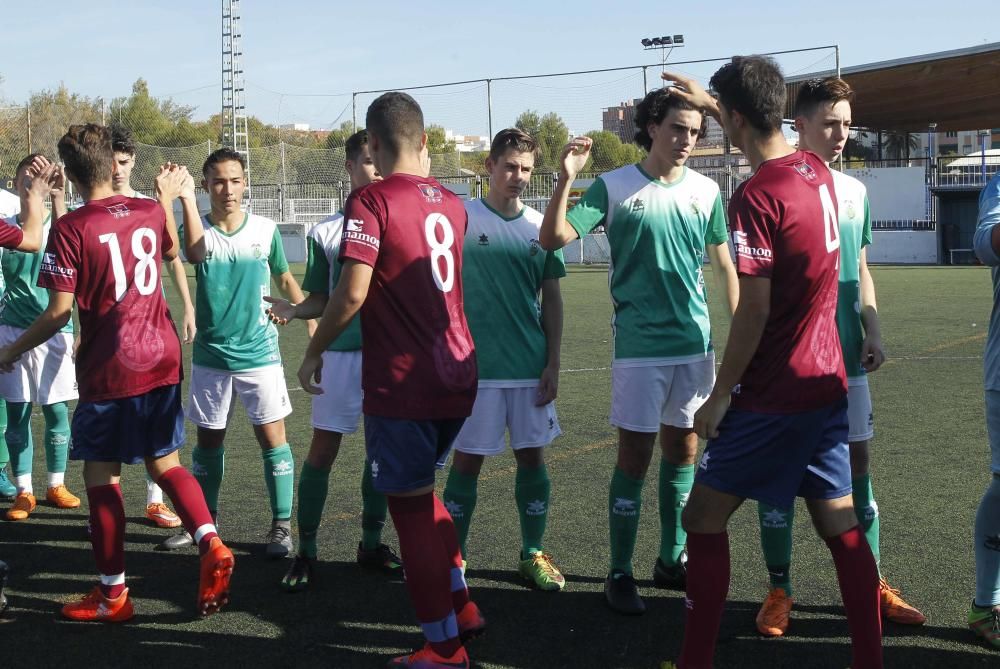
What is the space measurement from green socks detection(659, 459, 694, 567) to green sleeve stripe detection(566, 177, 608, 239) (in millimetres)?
1157

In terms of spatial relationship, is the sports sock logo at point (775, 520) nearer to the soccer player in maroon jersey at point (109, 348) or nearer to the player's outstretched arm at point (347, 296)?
the player's outstretched arm at point (347, 296)

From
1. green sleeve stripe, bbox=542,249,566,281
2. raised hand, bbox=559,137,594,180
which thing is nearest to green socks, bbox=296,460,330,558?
green sleeve stripe, bbox=542,249,566,281

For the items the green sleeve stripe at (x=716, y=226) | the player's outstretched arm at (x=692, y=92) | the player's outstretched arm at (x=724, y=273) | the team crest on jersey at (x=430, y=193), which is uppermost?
the player's outstretched arm at (x=692, y=92)

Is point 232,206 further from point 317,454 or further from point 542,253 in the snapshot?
point 542,253

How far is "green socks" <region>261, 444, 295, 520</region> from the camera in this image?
5.25m

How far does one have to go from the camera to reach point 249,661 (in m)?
3.87

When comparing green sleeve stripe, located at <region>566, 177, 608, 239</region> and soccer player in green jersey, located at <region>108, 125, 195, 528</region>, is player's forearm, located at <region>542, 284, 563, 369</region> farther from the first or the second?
soccer player in green jersey, located at <region>108, 125, 195, 528</region>

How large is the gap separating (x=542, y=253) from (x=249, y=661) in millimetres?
2125

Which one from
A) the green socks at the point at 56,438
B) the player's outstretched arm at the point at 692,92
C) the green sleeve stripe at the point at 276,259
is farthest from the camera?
the green socks at the point at 56,438

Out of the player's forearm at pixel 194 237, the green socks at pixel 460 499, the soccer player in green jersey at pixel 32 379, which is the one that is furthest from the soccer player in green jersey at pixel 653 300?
the soccer player in green jersey at pixel 32 379

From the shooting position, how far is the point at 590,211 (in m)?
4.43

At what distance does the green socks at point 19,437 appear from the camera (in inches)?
238

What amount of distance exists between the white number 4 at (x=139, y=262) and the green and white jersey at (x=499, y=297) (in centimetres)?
134

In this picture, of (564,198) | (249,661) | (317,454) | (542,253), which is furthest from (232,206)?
(249,661)
